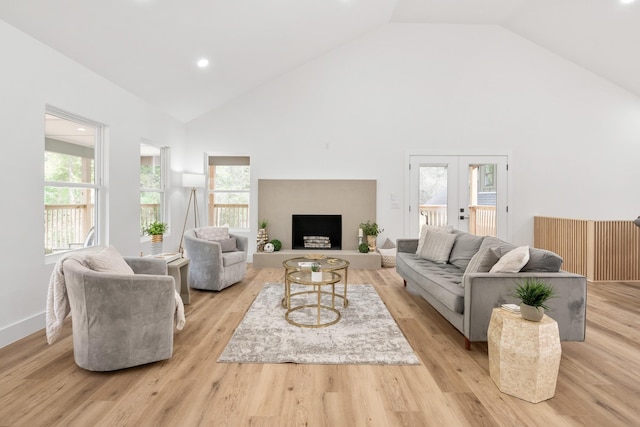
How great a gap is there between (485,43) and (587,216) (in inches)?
149

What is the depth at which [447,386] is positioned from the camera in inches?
81.3

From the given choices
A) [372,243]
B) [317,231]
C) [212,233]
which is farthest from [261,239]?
[372,243]

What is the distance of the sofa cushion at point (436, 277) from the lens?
8.75 ft

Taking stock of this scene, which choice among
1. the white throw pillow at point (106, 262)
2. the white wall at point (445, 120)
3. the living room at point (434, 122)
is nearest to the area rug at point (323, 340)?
the white throw pillow at point (106, 262)

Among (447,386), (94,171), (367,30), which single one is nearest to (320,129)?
(367,30)

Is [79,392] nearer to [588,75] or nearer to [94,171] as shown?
[94,171]

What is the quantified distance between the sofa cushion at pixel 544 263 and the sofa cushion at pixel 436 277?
22.8 inches

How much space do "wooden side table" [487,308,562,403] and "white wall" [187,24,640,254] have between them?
165 inches

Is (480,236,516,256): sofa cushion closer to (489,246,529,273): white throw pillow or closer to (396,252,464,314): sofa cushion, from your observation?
(489,246,529,273): white throw pillow

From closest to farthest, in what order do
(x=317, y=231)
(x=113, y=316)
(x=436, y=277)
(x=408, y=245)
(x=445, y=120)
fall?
1. (x=113, y=316)
2. (x=436, y=277)
3. (x=408, y=245)
4. (x=445, y=120)
5. (x=317, y=231)

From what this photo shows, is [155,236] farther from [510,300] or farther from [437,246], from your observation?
[510,300]

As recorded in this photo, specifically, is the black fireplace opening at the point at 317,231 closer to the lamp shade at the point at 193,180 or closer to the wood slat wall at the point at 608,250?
the lamp shade at the point at 193,180

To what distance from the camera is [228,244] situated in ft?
15.3

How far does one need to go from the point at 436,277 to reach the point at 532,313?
1230mm
